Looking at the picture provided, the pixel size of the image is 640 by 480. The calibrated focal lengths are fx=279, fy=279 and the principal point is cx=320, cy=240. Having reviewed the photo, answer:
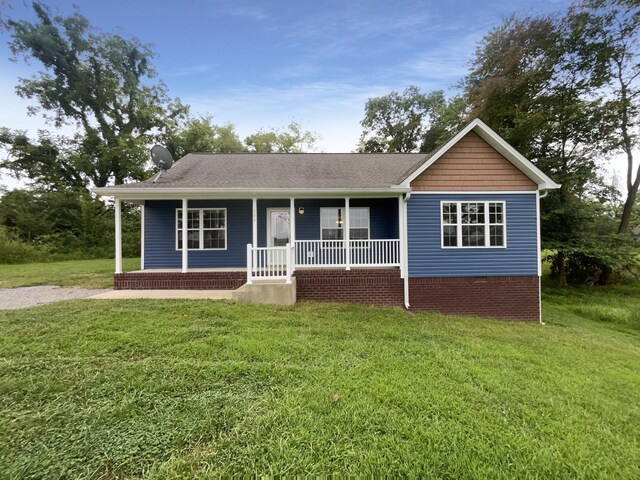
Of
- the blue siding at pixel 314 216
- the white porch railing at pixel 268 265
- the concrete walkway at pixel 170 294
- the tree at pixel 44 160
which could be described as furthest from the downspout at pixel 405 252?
the tree at pixel 44 160

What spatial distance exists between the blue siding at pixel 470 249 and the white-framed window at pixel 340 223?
6.33 feet

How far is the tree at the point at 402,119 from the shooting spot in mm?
28781

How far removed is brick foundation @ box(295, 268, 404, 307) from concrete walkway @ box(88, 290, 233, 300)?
2.03 metres

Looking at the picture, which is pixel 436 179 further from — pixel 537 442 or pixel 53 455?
pixel 53 455

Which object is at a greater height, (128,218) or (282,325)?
(128,218)

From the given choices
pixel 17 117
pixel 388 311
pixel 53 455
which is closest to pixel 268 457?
pixel 53 455

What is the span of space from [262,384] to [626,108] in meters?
17.6

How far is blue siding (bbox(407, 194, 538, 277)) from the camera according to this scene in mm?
7723

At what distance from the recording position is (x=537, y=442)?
2402 mm

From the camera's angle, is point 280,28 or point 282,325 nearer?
point 282,325

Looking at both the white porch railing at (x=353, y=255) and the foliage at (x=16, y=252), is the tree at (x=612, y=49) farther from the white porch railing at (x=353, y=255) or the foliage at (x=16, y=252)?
the foliage at (x=16, y=252)

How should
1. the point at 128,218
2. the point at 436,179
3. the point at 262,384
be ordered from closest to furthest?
the point at 262,384 → the point at 436,179 → the point at 128,218

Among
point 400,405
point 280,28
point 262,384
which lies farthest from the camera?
point 280,28

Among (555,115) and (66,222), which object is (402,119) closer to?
(555,115)
